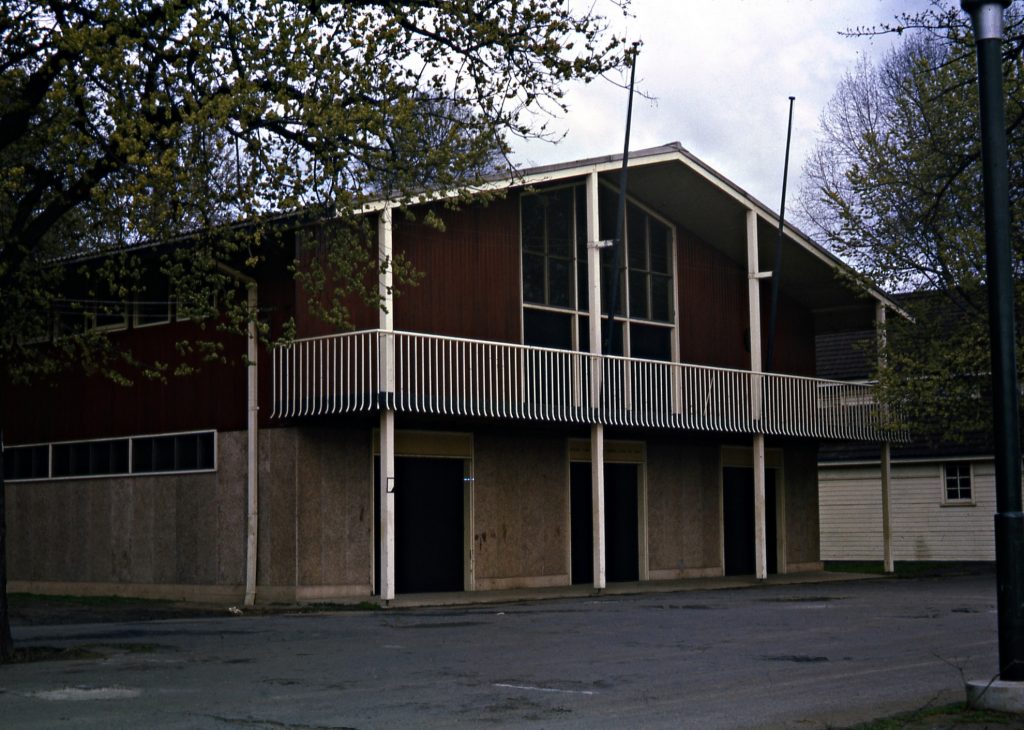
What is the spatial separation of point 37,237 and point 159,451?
1144 centimetres

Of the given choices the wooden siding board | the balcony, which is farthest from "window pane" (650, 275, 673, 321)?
the wooden siding board

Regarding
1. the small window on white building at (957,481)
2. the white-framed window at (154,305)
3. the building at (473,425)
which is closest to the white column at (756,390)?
the building at (473,425)

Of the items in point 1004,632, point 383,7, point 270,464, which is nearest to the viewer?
point 1004,632

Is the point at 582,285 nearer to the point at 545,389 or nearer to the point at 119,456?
the point at 545,389

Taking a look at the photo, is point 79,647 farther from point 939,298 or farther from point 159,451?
point 939,298

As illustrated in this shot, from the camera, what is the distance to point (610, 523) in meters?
28.0

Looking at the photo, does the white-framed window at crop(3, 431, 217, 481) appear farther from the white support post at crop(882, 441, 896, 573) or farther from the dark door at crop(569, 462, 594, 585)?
the white support post at crop(882, 441, 896, 573)

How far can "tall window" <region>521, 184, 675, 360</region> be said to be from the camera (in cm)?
2664

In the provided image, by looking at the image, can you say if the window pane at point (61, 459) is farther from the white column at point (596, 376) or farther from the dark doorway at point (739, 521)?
the dark doorway at point (739, 521)

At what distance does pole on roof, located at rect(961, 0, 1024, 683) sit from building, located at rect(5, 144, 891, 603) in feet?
36.6

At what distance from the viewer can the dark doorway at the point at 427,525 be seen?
24.0 meters

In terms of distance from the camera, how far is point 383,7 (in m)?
13.5

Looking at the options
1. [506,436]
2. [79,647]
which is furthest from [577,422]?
[79,647]

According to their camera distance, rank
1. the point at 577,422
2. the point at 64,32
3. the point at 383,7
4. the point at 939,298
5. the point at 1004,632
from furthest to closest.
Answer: the point at 939,298 < the point at 577,422 < the point at 383,7 < the point at 64,32 < the point at 1004,632
